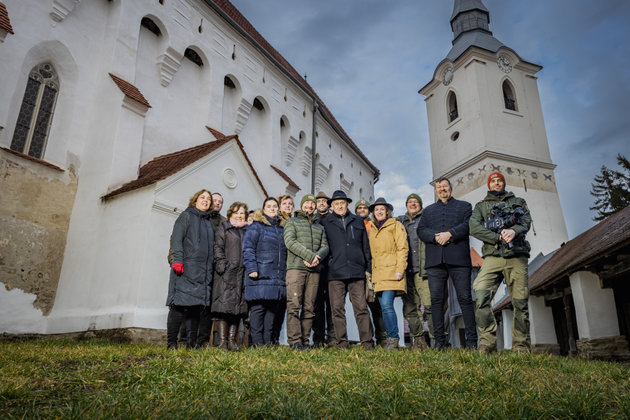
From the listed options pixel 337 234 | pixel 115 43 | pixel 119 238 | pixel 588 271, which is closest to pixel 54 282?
pixel 119 238

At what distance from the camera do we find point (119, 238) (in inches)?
359

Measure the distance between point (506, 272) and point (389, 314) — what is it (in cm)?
154

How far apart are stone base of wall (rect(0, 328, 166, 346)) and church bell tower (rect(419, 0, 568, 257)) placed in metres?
19.3

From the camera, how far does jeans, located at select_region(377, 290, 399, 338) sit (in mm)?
5820

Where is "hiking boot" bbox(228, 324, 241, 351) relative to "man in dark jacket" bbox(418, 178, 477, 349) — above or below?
below

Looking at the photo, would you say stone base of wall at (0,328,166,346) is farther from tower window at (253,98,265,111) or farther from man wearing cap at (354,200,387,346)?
tower window at (253,98,265,111)

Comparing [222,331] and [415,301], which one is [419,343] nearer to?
[415,301]

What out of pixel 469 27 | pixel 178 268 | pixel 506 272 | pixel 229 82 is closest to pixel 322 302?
pixel 178 268

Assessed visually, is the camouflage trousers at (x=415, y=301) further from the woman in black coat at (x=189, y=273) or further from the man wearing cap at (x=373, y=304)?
the woman in black coat at (x=189, y=273)

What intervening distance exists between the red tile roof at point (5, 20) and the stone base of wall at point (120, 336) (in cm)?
582

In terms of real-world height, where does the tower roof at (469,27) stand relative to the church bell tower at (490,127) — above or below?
above

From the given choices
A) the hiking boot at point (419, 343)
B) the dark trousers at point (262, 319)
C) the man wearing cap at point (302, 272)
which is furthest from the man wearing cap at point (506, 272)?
the dark trousers at point (262, 319)

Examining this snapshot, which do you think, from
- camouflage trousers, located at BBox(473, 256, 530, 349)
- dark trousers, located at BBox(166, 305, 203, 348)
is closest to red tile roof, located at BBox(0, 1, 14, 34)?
dark trousers, located at BBox(166, 305, 203, 348)

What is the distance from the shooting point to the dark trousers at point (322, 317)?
6.48 meters
